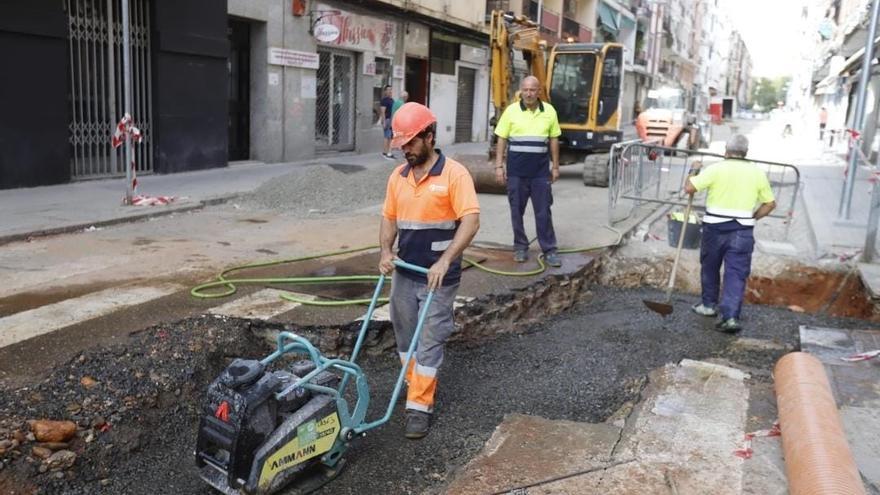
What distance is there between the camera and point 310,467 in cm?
339

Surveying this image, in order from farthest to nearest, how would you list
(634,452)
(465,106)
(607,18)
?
(607,18) → (465,106) → (634,452)

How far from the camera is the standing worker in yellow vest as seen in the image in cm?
607

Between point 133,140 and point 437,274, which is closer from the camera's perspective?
point 437,274

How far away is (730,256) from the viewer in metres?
6.22

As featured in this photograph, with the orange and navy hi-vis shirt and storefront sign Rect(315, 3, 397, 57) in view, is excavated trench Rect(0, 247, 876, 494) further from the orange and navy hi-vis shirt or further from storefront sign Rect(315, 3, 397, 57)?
storefront sign Rect(315, 3, 397, 57)

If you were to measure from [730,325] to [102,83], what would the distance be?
34.4 feet

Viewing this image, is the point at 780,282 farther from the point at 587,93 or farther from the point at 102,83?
the point at 102,83

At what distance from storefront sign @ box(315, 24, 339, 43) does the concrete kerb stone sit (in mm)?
6589

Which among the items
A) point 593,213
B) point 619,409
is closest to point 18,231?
point 619,409

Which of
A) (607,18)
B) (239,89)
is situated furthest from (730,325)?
(607,18)

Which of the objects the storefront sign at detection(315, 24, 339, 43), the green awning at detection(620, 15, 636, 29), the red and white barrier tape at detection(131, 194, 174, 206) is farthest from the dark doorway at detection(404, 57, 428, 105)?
the green awning at detection(620, 15, 636, 29)

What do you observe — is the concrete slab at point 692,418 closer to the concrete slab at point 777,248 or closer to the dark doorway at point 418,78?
the concrete slab at point 777,248

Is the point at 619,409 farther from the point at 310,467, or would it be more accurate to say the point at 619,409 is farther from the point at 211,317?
the point at 211,317

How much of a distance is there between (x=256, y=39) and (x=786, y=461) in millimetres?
14377
